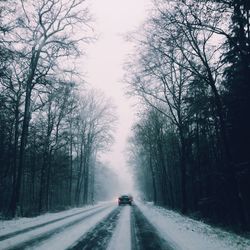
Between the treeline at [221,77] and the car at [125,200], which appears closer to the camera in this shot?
the treeline at [221,77]

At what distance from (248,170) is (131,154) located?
41.5m

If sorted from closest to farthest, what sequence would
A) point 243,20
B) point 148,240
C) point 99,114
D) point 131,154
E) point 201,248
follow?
1. point 201,248
2. point 148,240
3. point 243,20
4. point 99,114
5. point 131,154

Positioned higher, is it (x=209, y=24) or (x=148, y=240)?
(x=209, y=24)

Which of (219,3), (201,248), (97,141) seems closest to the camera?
→ (201,248)

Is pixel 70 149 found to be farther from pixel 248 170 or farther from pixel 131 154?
pixel 248 170

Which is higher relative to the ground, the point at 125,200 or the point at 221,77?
the point at 221,77

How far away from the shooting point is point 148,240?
870 centimetres

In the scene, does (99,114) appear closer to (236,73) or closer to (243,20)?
(236,73)

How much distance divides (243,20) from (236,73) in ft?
17.4

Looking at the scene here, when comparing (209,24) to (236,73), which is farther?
(236,73)

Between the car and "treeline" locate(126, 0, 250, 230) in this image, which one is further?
the car

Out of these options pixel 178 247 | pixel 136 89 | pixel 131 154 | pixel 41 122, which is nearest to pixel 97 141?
pixel 131 154

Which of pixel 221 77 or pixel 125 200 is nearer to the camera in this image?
pixel 221 77

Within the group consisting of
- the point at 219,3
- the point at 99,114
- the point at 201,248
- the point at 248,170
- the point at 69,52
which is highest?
the point at 99,114
